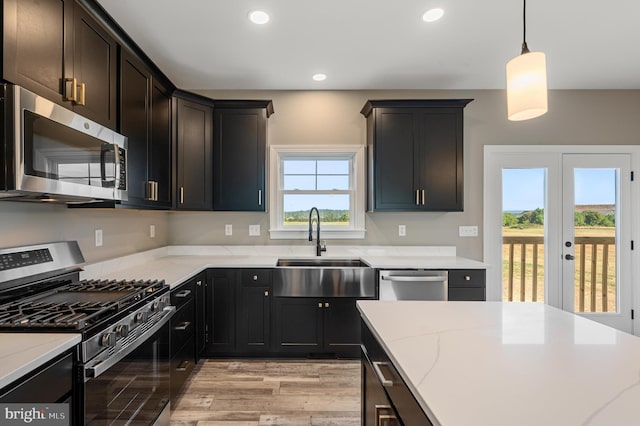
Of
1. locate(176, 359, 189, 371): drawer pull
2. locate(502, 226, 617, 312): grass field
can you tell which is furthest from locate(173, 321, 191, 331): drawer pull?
locate(502, 226, 617, 312): grass field

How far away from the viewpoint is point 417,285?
110 inches

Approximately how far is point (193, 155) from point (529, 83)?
2.69m

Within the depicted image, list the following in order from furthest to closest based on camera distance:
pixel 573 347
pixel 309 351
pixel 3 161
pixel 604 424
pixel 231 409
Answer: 1. pixel 309 351
2. pixel 231 409
3. pixel 3 161
4. pixel 573 347
5. pixel 604 424

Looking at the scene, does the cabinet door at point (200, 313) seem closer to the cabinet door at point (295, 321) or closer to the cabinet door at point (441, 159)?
the cabinet door at point (295, 321)

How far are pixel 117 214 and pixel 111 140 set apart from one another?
1032mm

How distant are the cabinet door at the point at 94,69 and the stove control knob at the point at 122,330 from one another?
3.69 ft

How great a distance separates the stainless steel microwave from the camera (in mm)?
1212

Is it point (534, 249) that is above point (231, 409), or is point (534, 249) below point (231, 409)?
above

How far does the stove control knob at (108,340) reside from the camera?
1.27m

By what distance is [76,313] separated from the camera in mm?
1316

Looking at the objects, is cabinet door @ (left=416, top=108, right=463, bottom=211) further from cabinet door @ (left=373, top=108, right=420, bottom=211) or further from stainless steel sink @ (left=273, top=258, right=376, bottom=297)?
stainless steel sink @ (left=273, top=258, right=376, bottom=297)

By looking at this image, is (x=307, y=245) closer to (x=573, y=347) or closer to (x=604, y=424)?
(x=573, y=347)

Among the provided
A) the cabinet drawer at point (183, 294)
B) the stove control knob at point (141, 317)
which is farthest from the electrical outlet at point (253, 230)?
the stove control knob at point (141, 317)

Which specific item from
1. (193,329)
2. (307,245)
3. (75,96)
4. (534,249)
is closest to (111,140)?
(75,96)
